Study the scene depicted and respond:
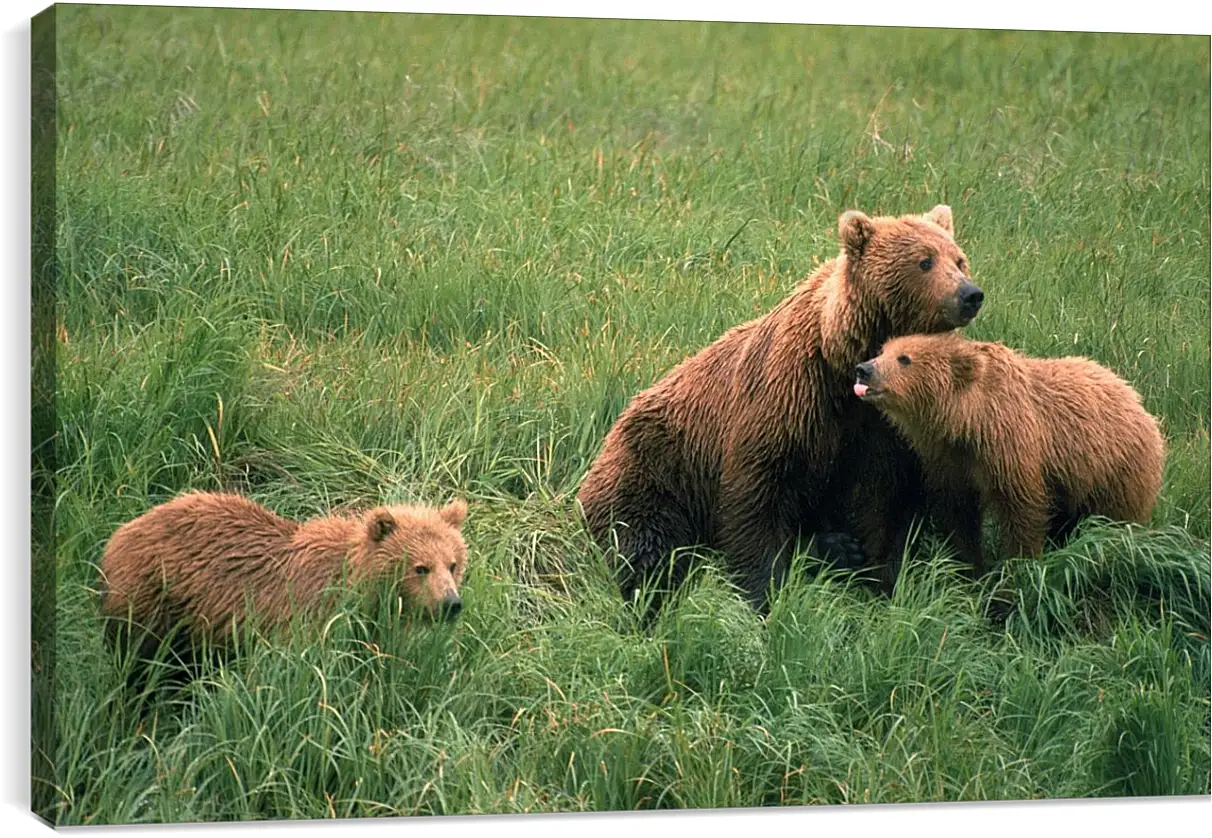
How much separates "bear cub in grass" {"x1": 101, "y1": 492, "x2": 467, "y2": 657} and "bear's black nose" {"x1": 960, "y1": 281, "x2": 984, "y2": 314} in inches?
64.5

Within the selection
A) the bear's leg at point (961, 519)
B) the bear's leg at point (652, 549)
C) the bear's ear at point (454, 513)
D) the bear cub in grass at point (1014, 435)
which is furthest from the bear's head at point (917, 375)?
the bear's ear at point (454, 513)

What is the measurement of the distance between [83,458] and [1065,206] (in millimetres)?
3133

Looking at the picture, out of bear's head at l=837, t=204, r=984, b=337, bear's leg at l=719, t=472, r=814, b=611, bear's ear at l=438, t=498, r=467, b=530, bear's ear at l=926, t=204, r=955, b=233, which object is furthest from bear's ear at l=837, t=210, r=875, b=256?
bear's ear at l=438, t=498, r=467, b=530

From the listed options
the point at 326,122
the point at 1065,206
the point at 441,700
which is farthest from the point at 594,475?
the point at 1065,206

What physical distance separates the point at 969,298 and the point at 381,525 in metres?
1.82

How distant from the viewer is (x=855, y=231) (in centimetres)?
592

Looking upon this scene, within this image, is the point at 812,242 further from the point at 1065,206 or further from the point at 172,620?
the point at 172,620

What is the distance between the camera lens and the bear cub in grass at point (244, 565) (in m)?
5.48

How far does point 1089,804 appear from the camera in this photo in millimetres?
6094

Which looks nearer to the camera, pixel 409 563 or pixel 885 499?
pixel 409 563

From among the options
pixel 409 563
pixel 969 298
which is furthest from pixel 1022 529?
pixel 409 563

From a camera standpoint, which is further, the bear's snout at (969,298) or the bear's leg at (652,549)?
the bear's leg at (652,549)

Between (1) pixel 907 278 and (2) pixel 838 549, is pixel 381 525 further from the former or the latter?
(1) pixel 907 278

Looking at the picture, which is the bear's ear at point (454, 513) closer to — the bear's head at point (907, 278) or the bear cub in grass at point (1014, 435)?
the bear cub in grass at point (1014, 435)
